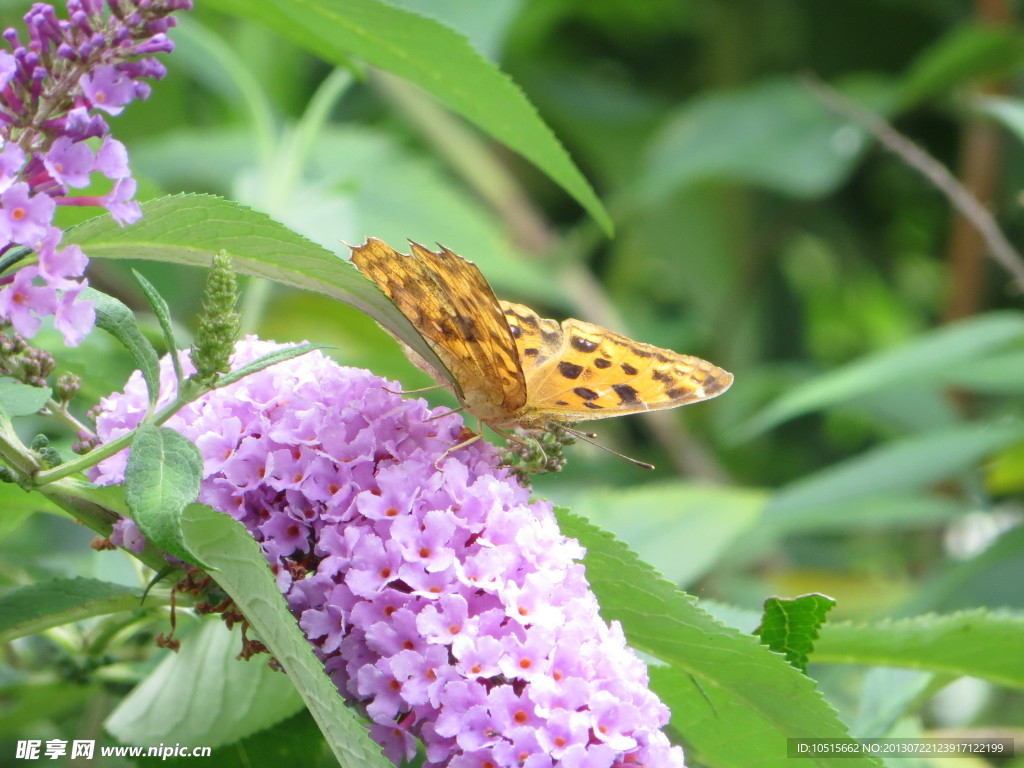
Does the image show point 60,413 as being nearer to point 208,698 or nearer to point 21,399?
point 21,399

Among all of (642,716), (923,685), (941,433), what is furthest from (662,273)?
(642,716)

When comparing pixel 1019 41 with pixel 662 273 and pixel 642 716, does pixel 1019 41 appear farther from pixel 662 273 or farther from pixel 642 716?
pixel 642 716

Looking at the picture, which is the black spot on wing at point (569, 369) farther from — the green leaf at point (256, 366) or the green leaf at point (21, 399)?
the green leaf at point (21, 399)

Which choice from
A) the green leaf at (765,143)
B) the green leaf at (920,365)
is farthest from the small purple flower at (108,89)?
the green leaf at (765,143)

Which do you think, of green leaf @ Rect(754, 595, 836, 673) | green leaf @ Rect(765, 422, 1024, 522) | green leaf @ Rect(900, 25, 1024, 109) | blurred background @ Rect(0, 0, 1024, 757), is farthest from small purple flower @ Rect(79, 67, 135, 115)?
green leaf @ Rect(900, 25, 1024, 109)

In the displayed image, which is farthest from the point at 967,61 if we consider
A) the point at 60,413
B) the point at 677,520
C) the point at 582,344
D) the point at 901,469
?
the point at 60,413

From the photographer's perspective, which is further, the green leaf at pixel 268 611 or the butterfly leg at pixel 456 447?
the butterfly leg at pixel 456 447
